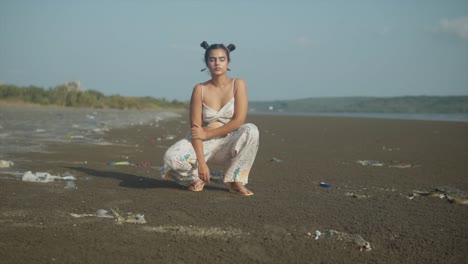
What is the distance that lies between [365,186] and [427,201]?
79cm

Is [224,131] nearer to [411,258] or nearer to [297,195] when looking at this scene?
[297,195]

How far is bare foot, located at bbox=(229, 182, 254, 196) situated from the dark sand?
0.12m

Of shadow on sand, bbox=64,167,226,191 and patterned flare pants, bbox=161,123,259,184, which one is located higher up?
patterned flare pants, bbox=161,123,259,184

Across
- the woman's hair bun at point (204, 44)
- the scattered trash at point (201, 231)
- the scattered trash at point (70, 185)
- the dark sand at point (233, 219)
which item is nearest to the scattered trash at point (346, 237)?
the dark sand at point (233, 219)

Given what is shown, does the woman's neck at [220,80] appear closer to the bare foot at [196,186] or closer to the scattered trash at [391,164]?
the bare foot at [196,186]

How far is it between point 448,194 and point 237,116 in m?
2.25

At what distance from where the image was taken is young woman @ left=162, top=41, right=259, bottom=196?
3.94 meters

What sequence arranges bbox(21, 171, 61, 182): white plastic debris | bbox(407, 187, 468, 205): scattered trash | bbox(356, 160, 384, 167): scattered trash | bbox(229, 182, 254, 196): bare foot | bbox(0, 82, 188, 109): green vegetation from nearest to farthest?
bbox(407, 187, 468, 205): scattered trash, bbox(229, 182, 254, 196): bare foot, bbox(21, 171, 61, 182): white plastic debris, bbox(356, 160, 384, 167): scattered trash, bbox(0, 82, 188, 109): green vegetation

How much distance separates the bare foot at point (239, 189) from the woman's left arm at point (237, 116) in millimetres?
508

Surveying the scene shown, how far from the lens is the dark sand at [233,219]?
2.32 m

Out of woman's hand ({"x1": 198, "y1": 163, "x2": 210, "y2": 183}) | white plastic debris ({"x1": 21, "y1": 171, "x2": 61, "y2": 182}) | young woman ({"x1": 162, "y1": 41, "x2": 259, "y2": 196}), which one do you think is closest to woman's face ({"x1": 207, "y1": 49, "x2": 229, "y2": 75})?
young woman ({"x1": 162, "y1": 41, "x2": 259, "y2": 196})

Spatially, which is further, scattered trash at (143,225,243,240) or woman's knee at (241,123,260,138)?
woman's knee at (241,123,260,138)

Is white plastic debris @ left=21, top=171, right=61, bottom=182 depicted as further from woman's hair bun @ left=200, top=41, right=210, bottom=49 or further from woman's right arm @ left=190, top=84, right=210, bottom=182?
woman's hair bun @ left=200, top=41, right=210, bottom=49

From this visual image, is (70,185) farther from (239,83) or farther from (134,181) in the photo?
(239,83)
